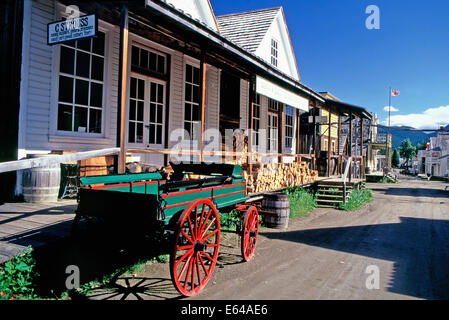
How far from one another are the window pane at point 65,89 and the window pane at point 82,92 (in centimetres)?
14

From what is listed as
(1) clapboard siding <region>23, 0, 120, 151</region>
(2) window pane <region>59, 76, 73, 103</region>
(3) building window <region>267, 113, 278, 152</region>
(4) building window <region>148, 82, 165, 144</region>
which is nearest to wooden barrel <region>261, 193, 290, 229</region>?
(4) building window <region>148, 82, 165, 144</region>

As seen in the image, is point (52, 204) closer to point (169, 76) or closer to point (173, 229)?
point (173, 229)

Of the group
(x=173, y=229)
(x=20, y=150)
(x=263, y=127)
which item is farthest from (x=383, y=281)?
(x=263, y=127)

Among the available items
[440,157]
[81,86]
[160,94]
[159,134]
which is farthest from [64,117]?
[440,157]

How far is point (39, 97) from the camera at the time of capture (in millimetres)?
6582

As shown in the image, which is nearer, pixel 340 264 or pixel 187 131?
pixel 340 264

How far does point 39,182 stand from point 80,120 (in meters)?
2.06

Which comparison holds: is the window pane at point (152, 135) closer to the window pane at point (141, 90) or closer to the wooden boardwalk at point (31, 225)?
the window pane at point (141, 90)

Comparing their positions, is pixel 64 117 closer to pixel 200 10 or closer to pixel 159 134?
pixel 159 134

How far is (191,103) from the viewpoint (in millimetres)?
10898

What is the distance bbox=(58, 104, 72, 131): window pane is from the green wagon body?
125 inches

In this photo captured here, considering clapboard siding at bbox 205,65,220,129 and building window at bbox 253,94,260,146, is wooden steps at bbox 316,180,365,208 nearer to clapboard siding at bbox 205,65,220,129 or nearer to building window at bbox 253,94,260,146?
building window at bbox 253,94,260,146

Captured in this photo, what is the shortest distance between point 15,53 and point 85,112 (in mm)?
1815

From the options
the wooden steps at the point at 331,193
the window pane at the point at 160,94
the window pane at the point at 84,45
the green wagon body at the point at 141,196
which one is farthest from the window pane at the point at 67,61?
the wooden steps at the point at 331,193
